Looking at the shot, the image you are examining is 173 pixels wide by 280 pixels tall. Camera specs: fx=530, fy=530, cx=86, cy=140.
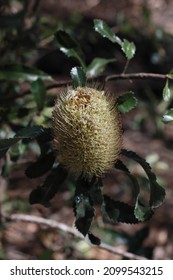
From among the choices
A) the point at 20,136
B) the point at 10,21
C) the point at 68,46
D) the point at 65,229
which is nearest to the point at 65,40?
the point at 68,46

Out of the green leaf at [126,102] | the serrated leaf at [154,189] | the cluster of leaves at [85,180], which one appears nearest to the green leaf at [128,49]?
the cluster of leaves at [85,180]

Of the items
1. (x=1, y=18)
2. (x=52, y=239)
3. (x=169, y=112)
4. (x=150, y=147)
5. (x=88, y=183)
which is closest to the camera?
(x=169, y=112)

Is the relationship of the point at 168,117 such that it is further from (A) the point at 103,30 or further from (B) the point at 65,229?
(B) the point at 65,229

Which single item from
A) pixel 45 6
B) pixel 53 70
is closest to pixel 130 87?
pixel 53 70

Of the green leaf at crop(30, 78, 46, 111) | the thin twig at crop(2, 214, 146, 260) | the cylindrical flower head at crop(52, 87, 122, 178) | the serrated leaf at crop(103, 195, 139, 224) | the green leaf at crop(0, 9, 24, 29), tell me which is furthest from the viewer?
the green leaf at crop(0, 9, 24, 29)

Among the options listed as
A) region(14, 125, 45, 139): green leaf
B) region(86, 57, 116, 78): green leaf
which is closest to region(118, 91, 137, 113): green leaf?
region(14, 125, 45, 139): green leaf

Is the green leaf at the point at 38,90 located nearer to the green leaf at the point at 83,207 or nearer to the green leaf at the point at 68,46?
the green leaf at the point at 68,46

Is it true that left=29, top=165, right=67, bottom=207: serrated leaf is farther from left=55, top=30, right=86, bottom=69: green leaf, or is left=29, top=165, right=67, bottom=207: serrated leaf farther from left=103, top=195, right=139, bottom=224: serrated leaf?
left=55, top=30, right=86, bottom=69: green leaf

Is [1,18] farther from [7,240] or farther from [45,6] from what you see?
[45,6]
